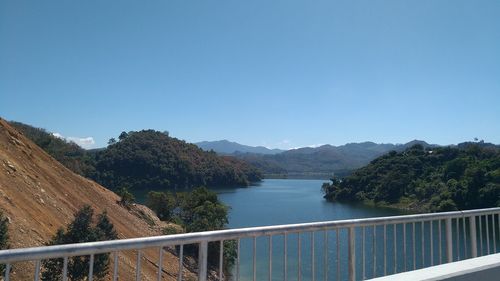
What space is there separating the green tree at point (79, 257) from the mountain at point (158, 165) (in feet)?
232

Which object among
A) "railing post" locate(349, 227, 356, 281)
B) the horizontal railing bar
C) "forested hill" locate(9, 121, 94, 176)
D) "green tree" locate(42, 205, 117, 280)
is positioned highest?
"forested hill" locate(9, 121, 94, 176)

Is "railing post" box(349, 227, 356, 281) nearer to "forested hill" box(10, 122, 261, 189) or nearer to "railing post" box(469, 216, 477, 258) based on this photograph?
"railing post" box(469, 216, 477, 258)

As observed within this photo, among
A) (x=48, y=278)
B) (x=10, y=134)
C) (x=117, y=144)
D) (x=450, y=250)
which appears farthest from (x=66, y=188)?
(x=117, y=144)

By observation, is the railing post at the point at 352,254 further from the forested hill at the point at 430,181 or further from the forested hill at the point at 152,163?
the forested hill at the point at 152,163

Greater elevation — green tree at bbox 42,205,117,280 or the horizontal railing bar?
the horizontal railing bar

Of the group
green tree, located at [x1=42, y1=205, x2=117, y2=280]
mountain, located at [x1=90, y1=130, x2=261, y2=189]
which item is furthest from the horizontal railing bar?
mountain, located at [x1=90, y1=130, x2=261, y2=189]

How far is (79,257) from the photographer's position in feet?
28.6

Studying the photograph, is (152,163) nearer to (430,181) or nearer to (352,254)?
(430,181)

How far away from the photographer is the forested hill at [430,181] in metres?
46.7

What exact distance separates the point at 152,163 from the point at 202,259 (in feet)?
315

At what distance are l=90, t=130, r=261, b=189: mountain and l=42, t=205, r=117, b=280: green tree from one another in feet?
232

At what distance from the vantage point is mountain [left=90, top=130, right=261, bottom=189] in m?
91.1

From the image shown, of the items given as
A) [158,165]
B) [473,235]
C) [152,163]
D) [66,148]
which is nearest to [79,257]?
[473,235]

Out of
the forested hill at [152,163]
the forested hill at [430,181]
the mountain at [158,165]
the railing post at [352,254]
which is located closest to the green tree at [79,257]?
the railing post at [352,254]
